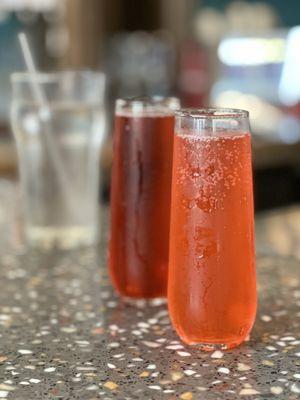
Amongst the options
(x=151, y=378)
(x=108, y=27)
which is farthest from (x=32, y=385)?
(x=108, y=27)

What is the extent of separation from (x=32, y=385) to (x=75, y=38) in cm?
434

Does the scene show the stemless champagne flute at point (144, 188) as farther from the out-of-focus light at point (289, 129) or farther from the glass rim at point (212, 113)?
the out-of-focus light at point (289, 129)

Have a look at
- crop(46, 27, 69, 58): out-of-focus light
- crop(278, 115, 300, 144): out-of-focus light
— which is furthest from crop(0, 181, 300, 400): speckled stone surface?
crop(46, 27, 69, 58): out-of-focus light

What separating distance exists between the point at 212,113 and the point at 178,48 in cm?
413

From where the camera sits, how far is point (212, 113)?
99 cm

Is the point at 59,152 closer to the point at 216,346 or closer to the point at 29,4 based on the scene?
the point at 216,346

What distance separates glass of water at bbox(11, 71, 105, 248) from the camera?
1.60 meters

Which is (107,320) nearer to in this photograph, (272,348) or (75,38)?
(272,348)

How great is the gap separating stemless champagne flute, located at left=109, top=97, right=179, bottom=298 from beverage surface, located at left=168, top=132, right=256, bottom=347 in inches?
7.1

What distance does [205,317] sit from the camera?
3.26ft

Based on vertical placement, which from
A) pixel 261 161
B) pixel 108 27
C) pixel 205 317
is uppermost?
pixel 108 27

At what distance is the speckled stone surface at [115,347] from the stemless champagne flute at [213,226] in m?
0.05

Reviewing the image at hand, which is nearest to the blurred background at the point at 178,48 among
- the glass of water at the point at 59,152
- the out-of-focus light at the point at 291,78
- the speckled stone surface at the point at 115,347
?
the out-of-focus light at the point at 291,78

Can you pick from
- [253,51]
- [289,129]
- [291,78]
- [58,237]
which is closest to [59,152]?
[58,237]
